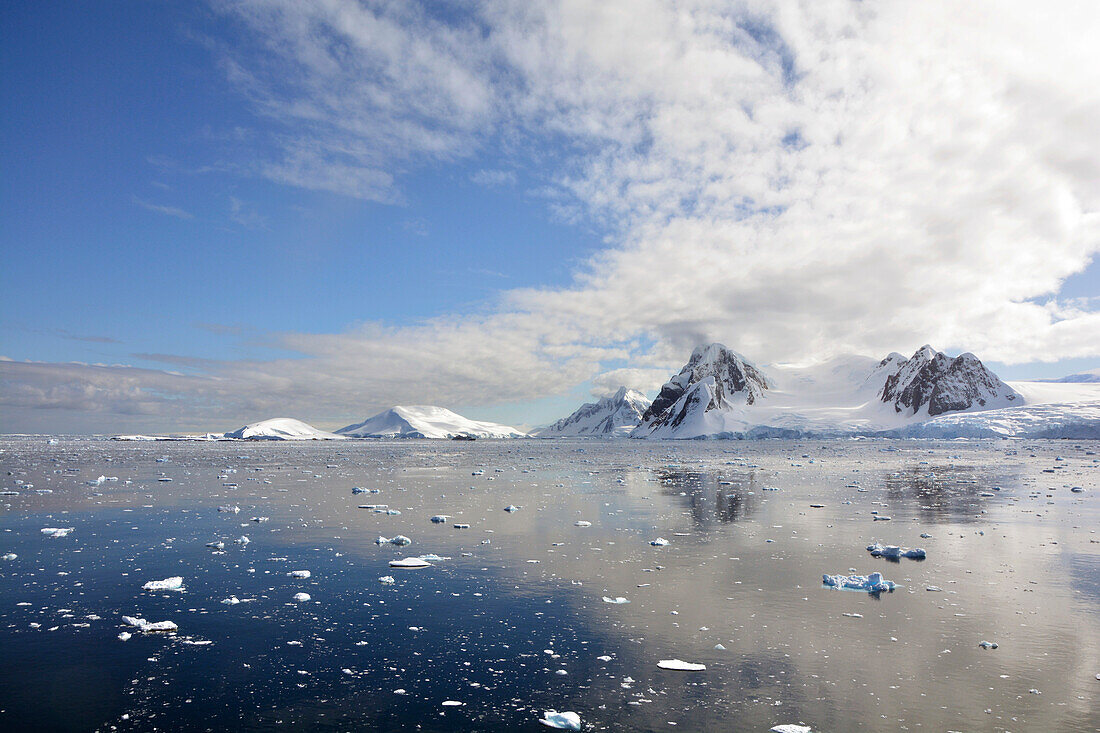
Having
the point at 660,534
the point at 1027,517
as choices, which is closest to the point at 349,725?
the point at 660,534

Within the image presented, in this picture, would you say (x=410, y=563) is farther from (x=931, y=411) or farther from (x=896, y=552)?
(x=931, y=411)

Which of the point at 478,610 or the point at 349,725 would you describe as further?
the point at 478,610

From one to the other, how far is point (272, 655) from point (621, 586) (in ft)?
21.9

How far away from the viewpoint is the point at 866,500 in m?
26.1

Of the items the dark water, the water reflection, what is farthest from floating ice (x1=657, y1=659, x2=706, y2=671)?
the water reflection

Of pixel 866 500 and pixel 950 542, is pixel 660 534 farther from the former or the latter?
pixel 866 500

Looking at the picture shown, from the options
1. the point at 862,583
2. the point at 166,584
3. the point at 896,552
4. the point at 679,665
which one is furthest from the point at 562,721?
the point at 896,552

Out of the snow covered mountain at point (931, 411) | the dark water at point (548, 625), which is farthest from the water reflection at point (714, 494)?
the snow covered mountain at point (931, 411)

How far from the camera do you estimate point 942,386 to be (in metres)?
186

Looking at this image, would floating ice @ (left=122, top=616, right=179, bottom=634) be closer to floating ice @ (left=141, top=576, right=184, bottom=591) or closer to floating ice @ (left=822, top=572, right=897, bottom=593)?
floating ice @ (left=141, top=576, right=184, bottom=591)

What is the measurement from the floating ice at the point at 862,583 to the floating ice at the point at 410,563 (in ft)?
29.8

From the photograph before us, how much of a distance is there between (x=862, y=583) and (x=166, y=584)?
47.7 feet

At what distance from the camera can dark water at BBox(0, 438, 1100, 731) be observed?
6.98 metres

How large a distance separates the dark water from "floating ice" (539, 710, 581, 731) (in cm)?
13
